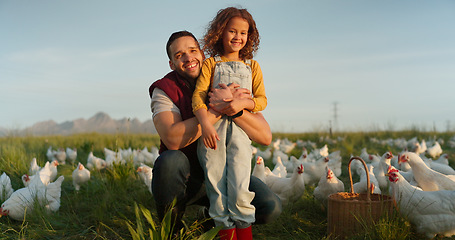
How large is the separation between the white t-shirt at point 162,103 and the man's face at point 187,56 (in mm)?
258

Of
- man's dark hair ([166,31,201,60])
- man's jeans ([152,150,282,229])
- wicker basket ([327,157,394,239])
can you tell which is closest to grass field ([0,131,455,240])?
wicker basket ([327,157,394,239])

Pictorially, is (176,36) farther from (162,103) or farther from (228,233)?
(228,233)

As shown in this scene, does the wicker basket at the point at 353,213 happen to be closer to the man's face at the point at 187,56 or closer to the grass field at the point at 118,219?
the grass field at the point at 118,219

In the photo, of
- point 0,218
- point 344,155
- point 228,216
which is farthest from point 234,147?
point 344,155

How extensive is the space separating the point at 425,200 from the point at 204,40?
2.47 metres

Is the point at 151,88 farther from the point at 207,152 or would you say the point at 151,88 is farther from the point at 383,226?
the point at 383,226

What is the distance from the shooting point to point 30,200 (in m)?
4.02

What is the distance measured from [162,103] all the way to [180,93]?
0.56 feet

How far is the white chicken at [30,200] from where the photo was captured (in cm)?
392

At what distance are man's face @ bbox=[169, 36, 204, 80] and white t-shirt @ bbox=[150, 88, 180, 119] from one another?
26 cm

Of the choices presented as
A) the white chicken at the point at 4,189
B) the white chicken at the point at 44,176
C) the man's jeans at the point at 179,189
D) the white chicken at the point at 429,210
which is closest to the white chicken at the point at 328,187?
the white chicken at the point at 429,210

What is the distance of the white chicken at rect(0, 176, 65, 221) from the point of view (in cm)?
392

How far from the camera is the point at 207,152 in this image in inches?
101

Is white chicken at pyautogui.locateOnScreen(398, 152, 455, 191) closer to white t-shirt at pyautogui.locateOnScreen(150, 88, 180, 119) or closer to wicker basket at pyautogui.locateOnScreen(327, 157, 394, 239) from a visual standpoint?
wicker basket at pyautogui.locateOnScreen(327, 157, 394, 239)
